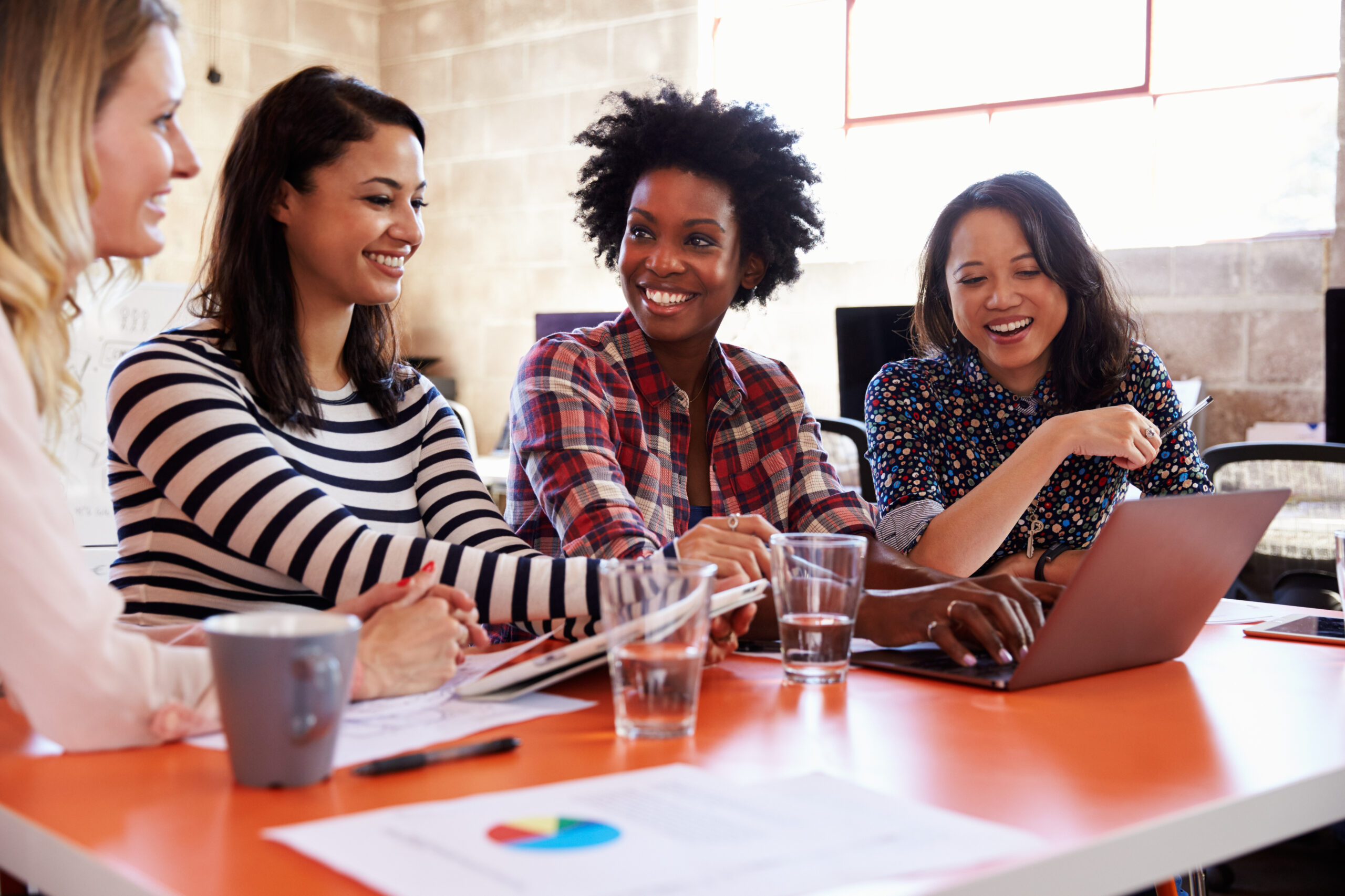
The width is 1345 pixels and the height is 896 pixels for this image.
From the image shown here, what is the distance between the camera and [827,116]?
4648mm

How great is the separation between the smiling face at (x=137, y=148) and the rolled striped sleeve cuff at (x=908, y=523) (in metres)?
1.02

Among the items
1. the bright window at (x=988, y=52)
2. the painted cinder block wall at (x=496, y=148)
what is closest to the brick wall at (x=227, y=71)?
the painted cinder block wall at (x=496, y=148)

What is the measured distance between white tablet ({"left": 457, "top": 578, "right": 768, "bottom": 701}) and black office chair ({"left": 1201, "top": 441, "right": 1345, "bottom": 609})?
1.61 m

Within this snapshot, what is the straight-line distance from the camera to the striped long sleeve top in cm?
110

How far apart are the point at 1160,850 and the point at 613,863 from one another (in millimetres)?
287

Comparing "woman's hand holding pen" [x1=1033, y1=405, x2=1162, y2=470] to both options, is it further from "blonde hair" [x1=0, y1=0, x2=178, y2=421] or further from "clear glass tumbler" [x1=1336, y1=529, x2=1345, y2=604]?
"blonde hair" [x1=0, y1=0, x2=178, y2=421]

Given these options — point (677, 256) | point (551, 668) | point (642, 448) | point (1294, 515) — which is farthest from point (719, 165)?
point (1294, 515)

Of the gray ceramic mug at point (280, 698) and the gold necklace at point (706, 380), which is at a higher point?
the gold necklace at point (706, 380)

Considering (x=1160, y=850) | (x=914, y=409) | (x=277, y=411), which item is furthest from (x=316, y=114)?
(x=1160, y=850)

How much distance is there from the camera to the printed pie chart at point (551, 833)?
1.90ft

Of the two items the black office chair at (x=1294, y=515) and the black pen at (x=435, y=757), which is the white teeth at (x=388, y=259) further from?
the black office chair at (x=1294, y=515)

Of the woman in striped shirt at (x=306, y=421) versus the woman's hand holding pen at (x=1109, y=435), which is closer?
the woman in striped shirt at (x=306, y=421)

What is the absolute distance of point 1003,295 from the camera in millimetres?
1801

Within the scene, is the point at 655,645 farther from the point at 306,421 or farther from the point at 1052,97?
the point at 1052,97
